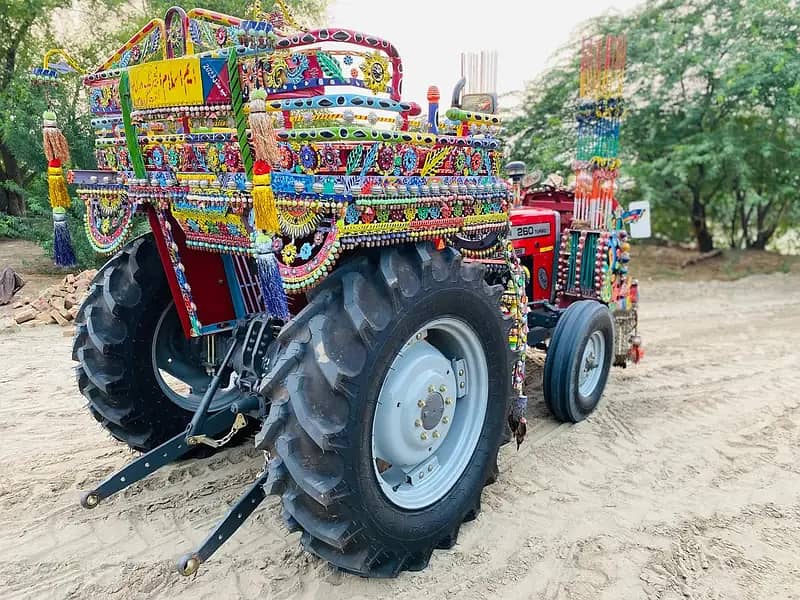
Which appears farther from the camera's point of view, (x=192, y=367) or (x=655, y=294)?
(x=655, y=294)

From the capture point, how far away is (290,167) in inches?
83.3

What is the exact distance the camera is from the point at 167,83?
7.54 ft

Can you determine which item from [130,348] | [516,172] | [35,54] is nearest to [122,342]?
[130,348]

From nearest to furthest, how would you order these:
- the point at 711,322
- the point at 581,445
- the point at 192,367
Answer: the point at 192,367 < the point at 581,445 < the point at 711,322

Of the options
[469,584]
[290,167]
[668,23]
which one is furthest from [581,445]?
[668,23]

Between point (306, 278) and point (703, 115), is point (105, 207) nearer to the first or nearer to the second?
point (306, 278)

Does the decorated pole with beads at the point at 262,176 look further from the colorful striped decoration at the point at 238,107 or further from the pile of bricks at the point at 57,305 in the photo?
the pile of bricks at the point at 57,305

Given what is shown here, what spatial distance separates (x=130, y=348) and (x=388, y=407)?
1390 mm

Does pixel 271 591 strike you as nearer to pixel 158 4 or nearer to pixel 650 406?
pixel 650 406

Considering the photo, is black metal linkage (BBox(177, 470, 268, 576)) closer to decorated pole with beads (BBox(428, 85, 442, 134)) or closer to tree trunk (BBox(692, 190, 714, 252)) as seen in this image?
decorated pole with beads (BBox(428, 85, 442, 134))

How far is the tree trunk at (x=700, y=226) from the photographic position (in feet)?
34.2

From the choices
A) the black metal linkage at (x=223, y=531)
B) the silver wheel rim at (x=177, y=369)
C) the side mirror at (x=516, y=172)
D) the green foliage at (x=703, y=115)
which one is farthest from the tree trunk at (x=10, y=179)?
the black metal linkage at (x=223, y=531)

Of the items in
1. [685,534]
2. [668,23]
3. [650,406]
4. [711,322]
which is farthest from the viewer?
[668,23]

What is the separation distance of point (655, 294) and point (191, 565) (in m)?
7.56
